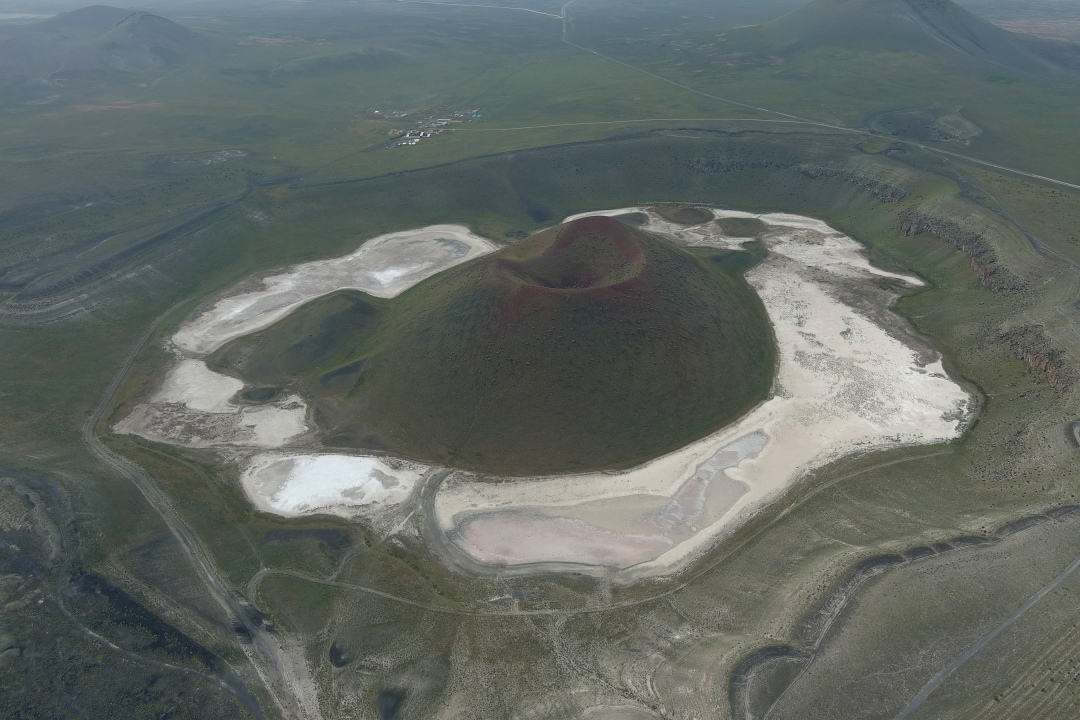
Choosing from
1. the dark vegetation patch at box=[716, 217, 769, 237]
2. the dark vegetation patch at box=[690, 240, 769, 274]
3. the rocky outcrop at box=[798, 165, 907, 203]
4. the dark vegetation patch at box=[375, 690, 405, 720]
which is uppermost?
the rocky outcrop at box=[798, 165, 907, 203]

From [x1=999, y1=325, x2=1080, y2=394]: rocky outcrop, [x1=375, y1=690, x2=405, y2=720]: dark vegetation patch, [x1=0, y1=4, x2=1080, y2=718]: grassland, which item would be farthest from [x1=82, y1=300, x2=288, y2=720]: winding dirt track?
[x1=999, y1=325, x2=1080, y2=394]: rocky outcrop

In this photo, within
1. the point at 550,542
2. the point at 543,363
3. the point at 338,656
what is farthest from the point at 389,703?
the point at 543,363

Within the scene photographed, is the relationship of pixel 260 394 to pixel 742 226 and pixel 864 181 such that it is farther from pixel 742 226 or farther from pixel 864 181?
pixel 864 181

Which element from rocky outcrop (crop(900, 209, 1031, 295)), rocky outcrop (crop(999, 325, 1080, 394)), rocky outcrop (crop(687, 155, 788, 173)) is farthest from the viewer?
rocky outcrop (crop(687, 155, 788, 173))

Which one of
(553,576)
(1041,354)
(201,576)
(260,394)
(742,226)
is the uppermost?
(742,226)

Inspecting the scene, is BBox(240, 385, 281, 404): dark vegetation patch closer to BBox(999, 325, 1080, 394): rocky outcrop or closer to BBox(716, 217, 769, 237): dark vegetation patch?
BBox(716, 217, 769, 237): dark vegetation patch

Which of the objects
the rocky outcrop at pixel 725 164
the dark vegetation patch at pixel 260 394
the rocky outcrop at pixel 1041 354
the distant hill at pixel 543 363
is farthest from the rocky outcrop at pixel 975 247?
the dark vegetation patch at pixel 260 394

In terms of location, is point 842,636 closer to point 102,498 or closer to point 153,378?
point 102,498

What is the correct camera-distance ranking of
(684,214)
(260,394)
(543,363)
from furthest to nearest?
(684,214) < (260,394) < (543,363)
